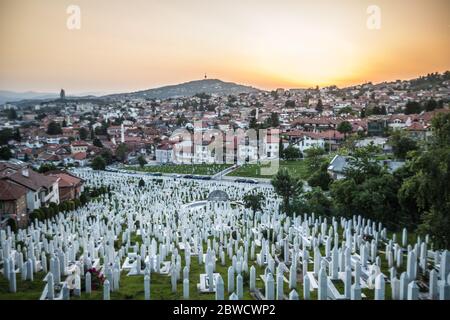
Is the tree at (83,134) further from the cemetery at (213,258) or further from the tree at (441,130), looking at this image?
the tree at (441,130)

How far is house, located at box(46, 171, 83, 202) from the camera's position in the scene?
18.9 meters

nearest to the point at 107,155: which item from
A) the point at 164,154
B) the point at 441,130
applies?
the point at 164,154

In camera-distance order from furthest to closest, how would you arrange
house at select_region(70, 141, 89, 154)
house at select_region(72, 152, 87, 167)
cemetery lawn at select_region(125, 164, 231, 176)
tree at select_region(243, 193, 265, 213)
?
house at select_region(70, 141, 89, 154)
house at select_region(72, 152, 87, 167)
cemetery lawn at select_region(125, 164, 231, 176)
tree at select_region(243, 193, 265, 213)

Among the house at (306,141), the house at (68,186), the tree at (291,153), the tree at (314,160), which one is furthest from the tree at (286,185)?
the house at (306,141)

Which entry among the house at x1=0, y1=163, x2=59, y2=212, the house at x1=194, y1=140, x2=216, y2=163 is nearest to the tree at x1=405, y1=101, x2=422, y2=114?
the house at x1=194, y1=140, x2=216, y2=163

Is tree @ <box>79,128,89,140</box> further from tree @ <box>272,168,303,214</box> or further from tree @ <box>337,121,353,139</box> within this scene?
tree @ <box>272,168,303,214</box>

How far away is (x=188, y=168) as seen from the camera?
3127 cm

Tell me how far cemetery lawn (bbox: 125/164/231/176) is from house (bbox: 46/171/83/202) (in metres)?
9.95

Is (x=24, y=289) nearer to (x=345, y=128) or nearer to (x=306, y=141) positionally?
(x=306, y=141)

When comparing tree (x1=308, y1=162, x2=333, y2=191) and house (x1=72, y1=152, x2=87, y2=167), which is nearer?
tree (x1=308, y1=162, x2=333, y2=191)

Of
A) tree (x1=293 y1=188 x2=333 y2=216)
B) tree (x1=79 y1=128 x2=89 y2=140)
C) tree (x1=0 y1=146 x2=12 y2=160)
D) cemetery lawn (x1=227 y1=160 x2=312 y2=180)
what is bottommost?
cemetery lawn (x1=227 y1=160 x2=312 y2=180)

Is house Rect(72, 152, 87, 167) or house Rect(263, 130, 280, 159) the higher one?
house Rect(263, 130, 280, 159)

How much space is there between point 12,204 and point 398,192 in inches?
494
